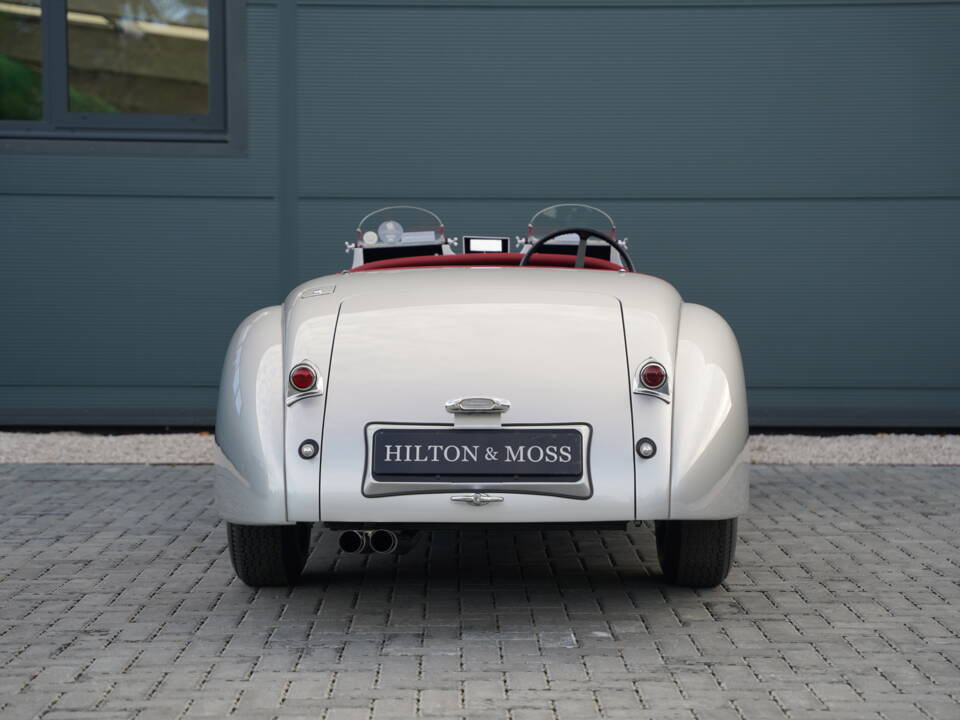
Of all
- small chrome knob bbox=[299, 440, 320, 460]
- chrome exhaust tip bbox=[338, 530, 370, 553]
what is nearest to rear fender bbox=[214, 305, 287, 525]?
small chrome knob bbox=[299, 440, 320, 460]

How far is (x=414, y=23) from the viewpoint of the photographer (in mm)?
8633

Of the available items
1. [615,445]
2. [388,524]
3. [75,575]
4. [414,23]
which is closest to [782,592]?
[615,445]

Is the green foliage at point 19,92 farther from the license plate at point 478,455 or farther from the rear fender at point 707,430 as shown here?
the rear fender at point 707,430

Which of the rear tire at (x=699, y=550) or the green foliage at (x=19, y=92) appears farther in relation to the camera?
the green foliage at (x=19, y=92)

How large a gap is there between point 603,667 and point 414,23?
5.79 m

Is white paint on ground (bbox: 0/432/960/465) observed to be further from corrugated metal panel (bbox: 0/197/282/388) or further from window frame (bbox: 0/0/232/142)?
window frame (bbox: 0/0/232/142)

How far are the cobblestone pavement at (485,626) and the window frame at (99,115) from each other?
10.7 feet

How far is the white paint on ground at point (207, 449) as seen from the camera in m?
7.82

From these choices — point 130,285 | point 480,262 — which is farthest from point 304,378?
point 130,285

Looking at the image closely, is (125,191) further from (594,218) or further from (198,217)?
(594,218)

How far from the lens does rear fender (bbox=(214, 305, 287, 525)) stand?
4.18 meters

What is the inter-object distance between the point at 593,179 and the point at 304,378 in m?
4.79

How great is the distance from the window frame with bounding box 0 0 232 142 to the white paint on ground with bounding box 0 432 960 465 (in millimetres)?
1936

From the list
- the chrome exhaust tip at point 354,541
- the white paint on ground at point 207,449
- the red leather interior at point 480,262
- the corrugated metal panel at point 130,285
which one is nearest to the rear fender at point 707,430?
the red leather interior at point 480,262
